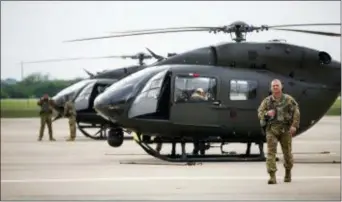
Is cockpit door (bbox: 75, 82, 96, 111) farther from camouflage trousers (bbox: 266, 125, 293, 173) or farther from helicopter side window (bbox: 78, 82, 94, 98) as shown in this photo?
camouflage trousers (bbox: 266, 125, 293, 173)

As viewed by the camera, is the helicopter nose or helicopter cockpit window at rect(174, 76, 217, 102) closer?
helicopter cockpit window at rect(174, 76, 217, 102)

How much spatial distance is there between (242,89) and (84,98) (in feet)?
38.4

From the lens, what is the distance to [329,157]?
56.9ft

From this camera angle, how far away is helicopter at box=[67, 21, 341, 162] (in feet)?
52.0

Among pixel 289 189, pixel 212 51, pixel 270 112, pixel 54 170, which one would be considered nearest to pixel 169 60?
pixel 212 51

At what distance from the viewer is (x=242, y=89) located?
16125 mm

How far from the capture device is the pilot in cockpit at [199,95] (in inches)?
626

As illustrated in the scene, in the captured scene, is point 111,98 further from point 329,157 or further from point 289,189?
point 289,189

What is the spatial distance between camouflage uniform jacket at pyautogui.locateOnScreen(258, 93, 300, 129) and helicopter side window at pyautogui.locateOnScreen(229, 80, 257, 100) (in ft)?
13.3

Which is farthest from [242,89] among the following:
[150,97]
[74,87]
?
[74,87]

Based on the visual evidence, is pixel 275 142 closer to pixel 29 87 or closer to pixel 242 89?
pixel 242 89

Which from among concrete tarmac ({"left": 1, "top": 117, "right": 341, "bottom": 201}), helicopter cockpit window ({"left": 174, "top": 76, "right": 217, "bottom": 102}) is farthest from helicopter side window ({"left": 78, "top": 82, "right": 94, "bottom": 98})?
helicopter cockpit window ({"left": 174, "top": 76, "right": 217, "bottom": 102})

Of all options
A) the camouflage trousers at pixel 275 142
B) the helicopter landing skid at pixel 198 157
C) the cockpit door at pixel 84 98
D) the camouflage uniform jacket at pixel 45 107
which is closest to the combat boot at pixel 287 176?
the camouflage trousers at pixel 275 142

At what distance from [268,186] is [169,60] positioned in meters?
5.49
